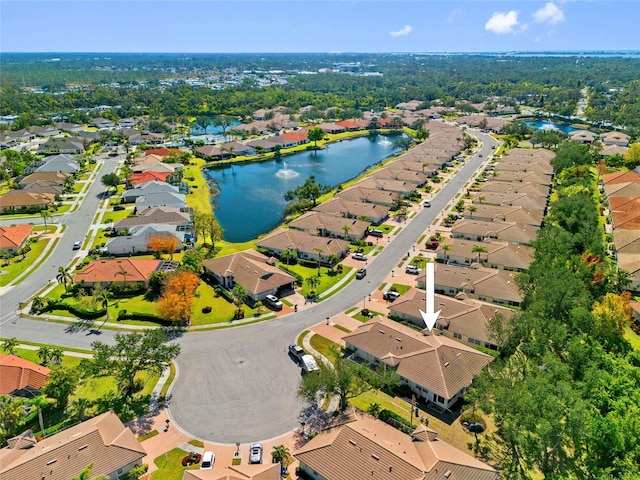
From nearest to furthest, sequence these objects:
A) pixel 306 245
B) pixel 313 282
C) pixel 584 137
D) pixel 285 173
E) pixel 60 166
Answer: pixel 313 282
pixel 306 245
pixel 60 166
pixel 285 173
pixel 584 137

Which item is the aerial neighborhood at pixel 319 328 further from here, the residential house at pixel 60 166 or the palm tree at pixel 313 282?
the residential house at pixel 60 166

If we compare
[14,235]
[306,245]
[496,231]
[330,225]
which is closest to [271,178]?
[330,225]

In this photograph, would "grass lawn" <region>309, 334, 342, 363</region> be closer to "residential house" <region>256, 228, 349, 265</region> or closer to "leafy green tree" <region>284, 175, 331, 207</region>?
"residential house" <region>256, 228, 349, 265</region>

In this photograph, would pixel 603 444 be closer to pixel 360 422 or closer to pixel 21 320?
pixel 360 422

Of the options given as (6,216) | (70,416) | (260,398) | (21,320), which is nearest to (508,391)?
(260,398)

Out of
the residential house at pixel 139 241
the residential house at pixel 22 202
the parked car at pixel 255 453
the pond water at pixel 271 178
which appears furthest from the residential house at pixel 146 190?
A: the parked car at pixel 255 453

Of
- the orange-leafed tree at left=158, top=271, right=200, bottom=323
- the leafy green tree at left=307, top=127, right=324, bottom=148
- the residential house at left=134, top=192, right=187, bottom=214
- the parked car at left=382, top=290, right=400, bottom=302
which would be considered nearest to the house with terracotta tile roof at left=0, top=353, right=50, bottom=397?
the orange-leafed tree at left=158, top=271, right=200, bottom=323

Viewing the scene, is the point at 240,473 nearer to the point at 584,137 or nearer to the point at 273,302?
the point at 273,302
